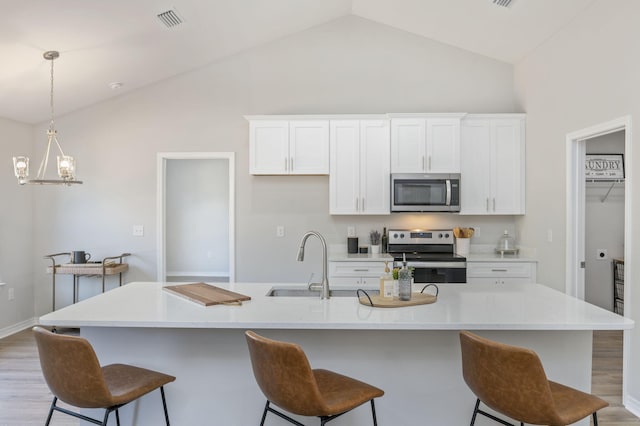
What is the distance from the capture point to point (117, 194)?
4.98 metres

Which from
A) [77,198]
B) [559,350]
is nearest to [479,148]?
[559,350]

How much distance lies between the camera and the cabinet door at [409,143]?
454cm

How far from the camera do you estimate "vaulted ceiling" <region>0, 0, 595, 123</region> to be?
3.25 metres

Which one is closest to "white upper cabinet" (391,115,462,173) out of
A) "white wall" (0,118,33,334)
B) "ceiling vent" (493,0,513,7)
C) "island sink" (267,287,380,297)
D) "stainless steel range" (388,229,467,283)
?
"stainless steel range" (388,229,467,283)

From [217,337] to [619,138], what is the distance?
5082mm

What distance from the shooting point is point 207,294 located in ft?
8.28

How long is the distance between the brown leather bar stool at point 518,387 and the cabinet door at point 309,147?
3.02 m

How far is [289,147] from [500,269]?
8.11 ft

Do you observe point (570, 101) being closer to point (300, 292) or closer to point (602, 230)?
point (602, 230)

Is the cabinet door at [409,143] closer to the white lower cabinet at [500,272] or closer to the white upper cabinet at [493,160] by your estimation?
the white upper cabinet at [493,160]

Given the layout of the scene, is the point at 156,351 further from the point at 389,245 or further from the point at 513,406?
the point at 389,245

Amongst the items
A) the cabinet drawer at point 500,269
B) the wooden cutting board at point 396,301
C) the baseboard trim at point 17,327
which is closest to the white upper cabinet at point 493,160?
the cabinet drawer at point 500,269

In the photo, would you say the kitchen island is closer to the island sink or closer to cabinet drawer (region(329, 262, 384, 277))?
the island sink

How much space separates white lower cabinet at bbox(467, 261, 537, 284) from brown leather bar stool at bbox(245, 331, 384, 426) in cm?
280
